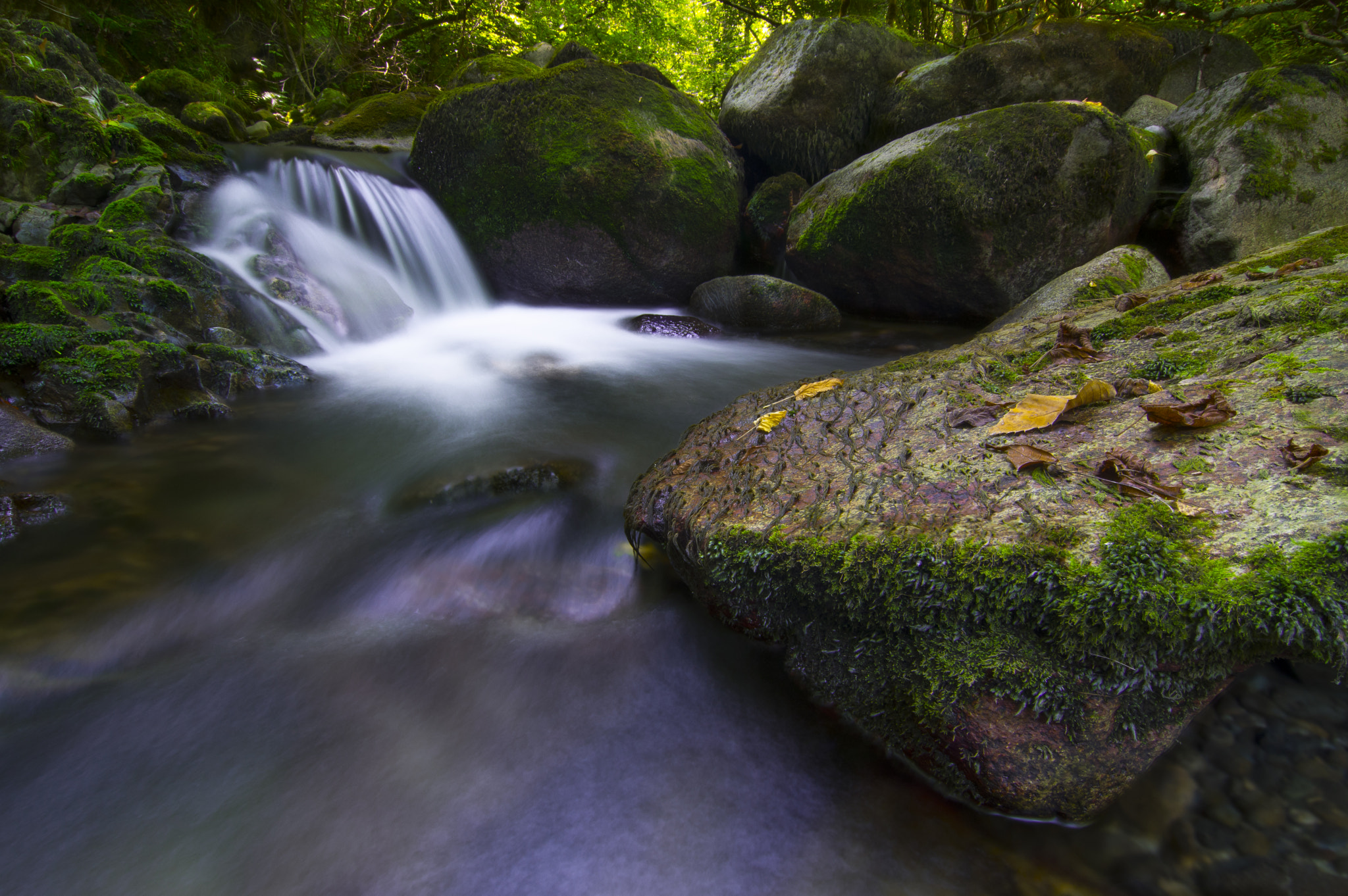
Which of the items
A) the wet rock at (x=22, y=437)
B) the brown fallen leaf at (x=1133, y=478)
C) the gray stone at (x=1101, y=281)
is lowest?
the gray stone at (x=1101, y=281)

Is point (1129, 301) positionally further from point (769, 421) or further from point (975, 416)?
point (769, 421)

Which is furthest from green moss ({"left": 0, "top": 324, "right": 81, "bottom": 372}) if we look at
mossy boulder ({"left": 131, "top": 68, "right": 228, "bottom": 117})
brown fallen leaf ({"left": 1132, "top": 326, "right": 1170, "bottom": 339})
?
mossy boulder ({"left": 131, "top": 68, "right": 228, "bottom": 117})

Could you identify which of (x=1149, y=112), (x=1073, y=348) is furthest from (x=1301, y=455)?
(x=1149, y=112)

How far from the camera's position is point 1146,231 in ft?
21.4

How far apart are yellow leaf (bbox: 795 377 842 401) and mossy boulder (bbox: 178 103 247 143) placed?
886cm

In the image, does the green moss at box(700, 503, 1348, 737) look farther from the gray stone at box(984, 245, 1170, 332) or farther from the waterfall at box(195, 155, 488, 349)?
the waterfall at box(195, 155, 488, 349)

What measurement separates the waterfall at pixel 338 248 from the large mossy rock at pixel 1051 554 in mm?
5294

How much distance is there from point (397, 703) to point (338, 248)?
6404 mm

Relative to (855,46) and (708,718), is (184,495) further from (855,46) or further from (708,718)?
(855,46)

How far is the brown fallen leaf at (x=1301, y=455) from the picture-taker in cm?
150

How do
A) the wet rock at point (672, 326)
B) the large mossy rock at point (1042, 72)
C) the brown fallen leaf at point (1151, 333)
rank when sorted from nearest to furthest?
1. the brown fallen leaf at point (1151, 333)
2. the wet rock at point (672, 326)
3. the large mossy rock at point (1042, 72)

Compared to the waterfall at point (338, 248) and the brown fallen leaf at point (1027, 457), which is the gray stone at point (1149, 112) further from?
the waterfall at point (338, 248)

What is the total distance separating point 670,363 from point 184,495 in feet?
13.2

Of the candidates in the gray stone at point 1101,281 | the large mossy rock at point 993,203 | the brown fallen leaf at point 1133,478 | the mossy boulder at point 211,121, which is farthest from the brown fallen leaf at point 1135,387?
the mossy boulder at point 211,121
